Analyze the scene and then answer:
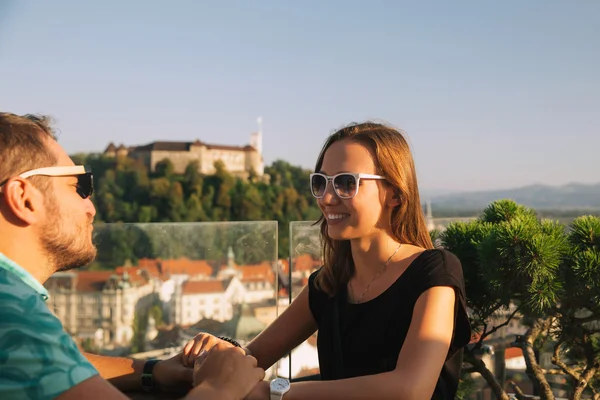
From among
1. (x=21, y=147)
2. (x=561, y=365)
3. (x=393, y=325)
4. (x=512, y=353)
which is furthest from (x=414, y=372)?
(x=512, y=353)

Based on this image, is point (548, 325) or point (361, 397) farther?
point (548, 325)

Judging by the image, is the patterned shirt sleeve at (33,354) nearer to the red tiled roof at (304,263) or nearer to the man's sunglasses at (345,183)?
the man's sunglasses at (345,183)

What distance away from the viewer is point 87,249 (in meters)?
1.35

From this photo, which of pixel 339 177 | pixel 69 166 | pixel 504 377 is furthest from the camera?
pixel 504 377

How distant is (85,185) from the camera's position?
140 centimetres

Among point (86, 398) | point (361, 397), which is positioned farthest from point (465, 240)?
point (86, 398)

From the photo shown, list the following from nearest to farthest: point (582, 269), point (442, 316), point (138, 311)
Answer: point (442, 316) < point (582, 269) < point (138, 311)

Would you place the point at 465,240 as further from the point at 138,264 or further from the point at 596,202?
the point at 596,202

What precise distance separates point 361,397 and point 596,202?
487 ft

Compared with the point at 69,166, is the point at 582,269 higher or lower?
lower

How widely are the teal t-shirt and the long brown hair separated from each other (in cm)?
101

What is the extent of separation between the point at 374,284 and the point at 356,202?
226 millimetres

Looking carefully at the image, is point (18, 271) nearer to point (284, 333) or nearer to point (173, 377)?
point (173, 377)

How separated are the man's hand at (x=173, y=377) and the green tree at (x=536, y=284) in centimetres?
108
